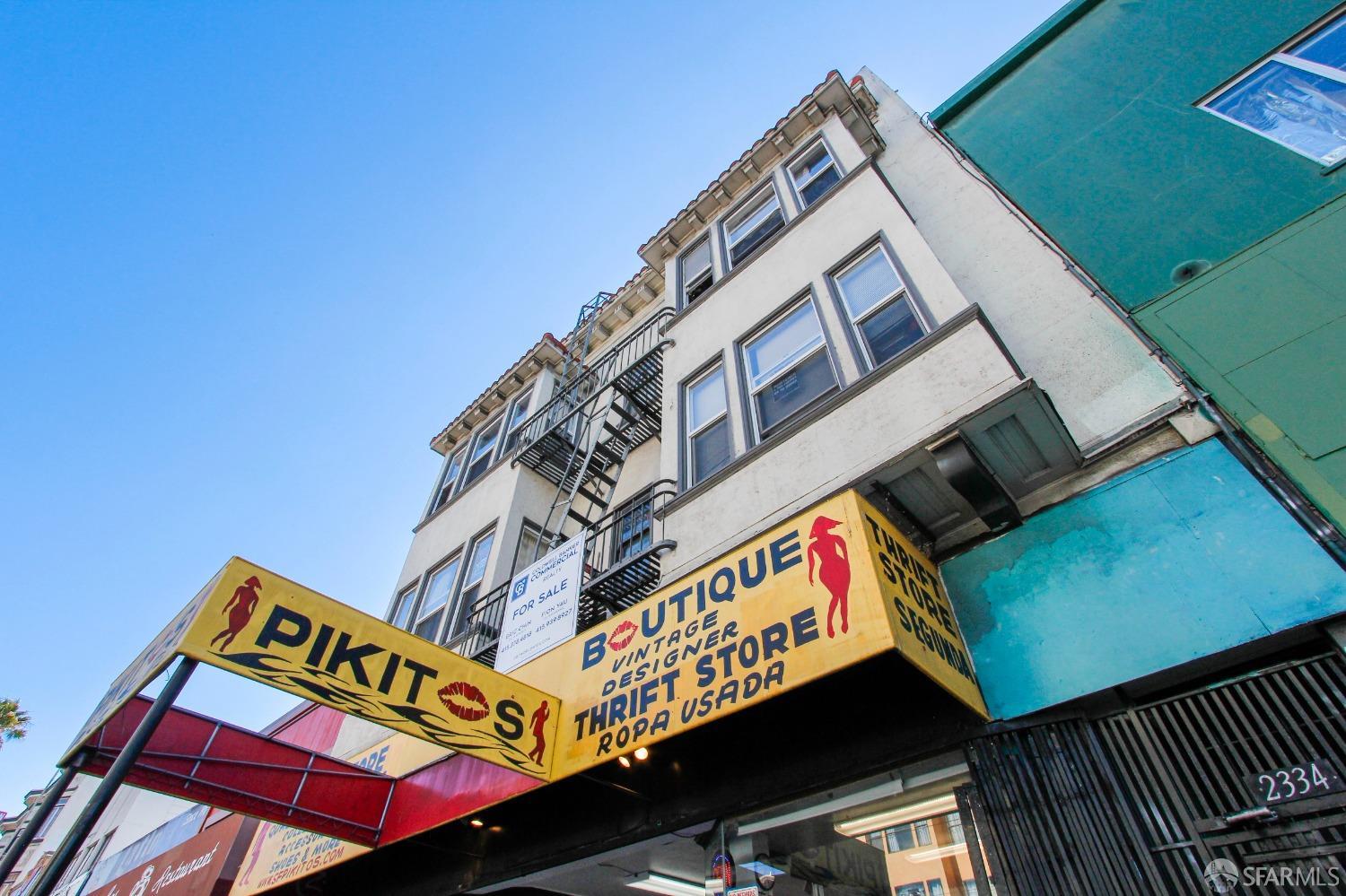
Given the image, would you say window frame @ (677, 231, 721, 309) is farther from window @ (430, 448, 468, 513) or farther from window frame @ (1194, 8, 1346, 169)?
window @ (430, 448, 468, 513)

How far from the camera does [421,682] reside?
16.8ft

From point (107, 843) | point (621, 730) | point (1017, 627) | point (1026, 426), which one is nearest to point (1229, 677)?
point (1017, 627)

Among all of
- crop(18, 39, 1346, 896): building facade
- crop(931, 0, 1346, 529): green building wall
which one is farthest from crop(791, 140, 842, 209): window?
crop(931, 0, 1346, 529): green building wall

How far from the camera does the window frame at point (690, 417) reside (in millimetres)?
8242

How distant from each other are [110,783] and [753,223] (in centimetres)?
1103

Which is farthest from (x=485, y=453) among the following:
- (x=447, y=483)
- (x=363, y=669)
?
(x=363, y=669)

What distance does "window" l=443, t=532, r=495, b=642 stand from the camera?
11289 millimetres

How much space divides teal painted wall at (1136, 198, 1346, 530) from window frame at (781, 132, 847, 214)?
5.23 metres

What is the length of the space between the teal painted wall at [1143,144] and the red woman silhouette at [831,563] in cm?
415

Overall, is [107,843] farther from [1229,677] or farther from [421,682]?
[1229,677]

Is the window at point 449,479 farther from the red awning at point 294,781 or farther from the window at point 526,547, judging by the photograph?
the red awning at point 294,781

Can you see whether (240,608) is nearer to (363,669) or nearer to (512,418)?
(363,669)

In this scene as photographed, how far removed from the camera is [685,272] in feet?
41.6

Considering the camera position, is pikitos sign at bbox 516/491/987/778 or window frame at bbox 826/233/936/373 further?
window frame at bbox 826/233/936/373
